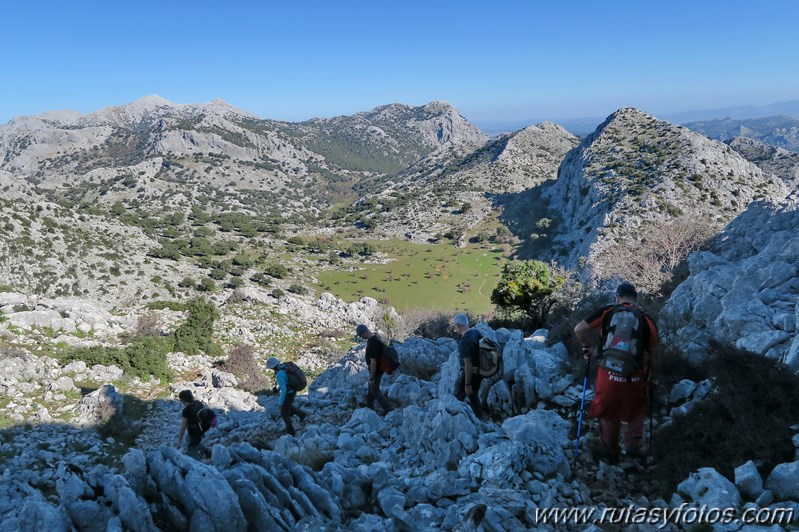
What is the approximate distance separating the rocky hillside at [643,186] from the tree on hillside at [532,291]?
17523 millimetres

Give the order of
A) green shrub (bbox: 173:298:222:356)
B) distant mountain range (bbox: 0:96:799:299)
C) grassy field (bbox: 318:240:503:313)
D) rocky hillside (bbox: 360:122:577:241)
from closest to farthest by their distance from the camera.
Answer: green shrub (bbox: 173:298:222:356), distant mountain range (bbox: 0:96:799:299), grassy field (bbox: 318:240:503:313), rocky hillside (bbox: 360:122:577:241)

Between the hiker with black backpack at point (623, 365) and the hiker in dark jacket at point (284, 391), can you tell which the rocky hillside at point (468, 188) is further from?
the hiker with black backpack at point (623, 365)

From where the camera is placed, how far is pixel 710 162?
61.7 metres

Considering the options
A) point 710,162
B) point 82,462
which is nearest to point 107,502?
point 82,462

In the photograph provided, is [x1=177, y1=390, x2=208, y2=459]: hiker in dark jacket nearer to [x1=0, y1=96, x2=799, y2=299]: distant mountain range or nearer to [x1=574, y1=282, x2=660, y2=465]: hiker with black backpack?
[x1=574, y1=282, x2=660, y2=465]: hiker with black backpack

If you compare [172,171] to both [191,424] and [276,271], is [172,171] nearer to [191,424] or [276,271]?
[276,271]

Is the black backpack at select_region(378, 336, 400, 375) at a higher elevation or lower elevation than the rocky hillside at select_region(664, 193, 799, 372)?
lower

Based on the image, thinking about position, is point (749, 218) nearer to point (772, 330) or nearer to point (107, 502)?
point (772, 330)

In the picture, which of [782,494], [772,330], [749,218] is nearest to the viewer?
[782,494]

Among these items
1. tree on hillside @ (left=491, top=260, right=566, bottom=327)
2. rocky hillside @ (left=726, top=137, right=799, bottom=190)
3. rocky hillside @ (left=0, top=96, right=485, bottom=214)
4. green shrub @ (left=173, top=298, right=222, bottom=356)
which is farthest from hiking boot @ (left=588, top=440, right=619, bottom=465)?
rocky hillside @ (left=0, top=96, right=485, bottom=214)

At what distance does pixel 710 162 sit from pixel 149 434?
240 ft

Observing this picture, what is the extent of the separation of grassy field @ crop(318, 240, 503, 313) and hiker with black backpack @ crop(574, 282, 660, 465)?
1709 inches

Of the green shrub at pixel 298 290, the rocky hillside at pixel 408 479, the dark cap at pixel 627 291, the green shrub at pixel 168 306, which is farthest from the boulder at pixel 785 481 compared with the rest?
the green shrub at pixel 298 290

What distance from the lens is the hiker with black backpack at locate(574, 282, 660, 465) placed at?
6000mm
